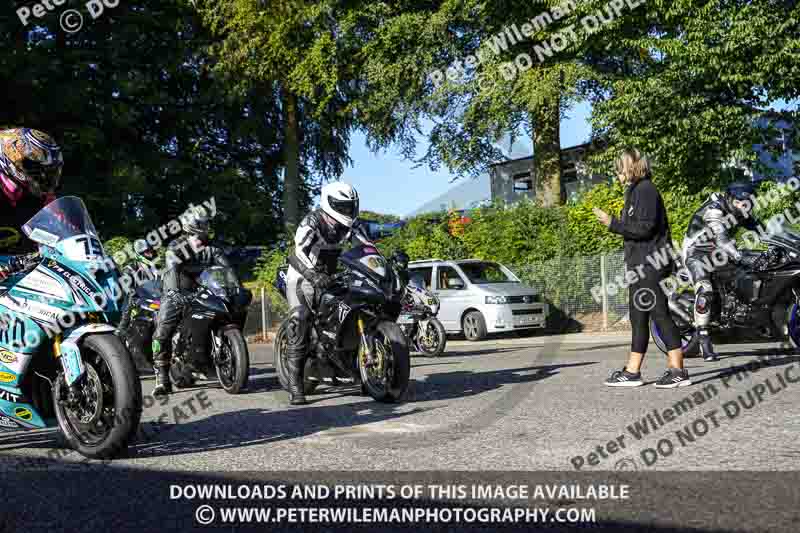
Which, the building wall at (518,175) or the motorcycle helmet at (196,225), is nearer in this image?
the motorcycle helmet at (196,225)

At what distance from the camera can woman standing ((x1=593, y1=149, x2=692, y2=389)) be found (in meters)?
7.87

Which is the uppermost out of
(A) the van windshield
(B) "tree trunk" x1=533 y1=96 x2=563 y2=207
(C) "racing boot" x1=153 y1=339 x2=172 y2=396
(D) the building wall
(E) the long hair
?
(D) the building wall

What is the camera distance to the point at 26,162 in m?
5.54

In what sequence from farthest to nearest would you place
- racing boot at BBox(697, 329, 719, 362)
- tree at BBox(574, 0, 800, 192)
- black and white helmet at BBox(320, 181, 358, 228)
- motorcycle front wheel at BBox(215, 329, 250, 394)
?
tree at BBox(574, 0, 800, 192) < racing boot at BBox(697, 329, 719, 362) < motorcycle front wheel at BBox(215, 329, 250, 394) < black and white helmet at BBox(320, 181, 358, 228)

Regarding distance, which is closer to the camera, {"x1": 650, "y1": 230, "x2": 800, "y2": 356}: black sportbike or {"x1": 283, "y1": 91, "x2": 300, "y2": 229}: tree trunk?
{"x1": 650, "y1": 230, "x2": 800, "y2": 356}: black sportbike

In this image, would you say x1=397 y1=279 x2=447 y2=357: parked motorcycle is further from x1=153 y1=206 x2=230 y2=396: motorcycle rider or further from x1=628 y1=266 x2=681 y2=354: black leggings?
x1=628 y1=266 x2=681 y2=354: black leggings

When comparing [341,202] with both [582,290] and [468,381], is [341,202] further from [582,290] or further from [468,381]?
[582,290]

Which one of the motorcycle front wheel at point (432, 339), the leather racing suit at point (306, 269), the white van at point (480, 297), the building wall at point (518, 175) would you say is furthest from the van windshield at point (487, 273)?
the building wall at point (518, 175)

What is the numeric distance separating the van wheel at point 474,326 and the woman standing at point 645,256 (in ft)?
35.1

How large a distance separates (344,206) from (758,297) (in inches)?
210

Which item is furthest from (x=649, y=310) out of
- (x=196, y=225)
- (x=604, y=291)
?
(x=604, y=291)

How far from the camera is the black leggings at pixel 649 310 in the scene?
25.8ft

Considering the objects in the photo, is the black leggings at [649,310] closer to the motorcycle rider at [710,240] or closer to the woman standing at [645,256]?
the woman standing at [645,256]

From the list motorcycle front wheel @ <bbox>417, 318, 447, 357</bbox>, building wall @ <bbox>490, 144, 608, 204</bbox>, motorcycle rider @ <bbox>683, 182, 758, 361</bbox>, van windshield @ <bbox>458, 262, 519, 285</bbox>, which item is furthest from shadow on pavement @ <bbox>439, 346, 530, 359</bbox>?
building wall @ <bbox>490, 144, 608, 204</bbox>
